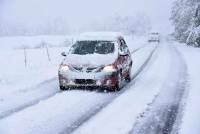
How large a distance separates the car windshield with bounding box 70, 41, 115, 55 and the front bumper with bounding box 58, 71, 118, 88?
131 cm

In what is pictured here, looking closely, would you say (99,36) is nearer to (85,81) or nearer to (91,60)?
(91,60)

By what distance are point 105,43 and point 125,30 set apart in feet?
405

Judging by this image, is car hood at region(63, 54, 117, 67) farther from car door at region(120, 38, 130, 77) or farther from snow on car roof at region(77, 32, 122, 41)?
snow on car roof at region(77, 32, 122, 41)

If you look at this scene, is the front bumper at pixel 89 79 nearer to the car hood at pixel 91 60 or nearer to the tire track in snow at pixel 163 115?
the car hood at pixel 91 60

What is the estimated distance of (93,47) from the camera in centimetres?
1316

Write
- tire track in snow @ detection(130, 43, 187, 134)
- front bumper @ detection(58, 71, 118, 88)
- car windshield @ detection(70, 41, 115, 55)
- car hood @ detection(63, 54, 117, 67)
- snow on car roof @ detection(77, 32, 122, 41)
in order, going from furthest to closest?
1. snow on car roof @ detection(77, 32, 122, 41)
2. car windshield @ detection(70, 41, 115, 55)
3. car hood @ detection(63, 54, 117, 67)
4. front bumper @ detection(58, 71, 118, 88)
5. tire track in snow @ detection(130, 43, 187, 134)

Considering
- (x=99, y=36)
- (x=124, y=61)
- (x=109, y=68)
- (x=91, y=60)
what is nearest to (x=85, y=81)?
(x=91, y=60)

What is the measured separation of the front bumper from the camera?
11727 millimetres

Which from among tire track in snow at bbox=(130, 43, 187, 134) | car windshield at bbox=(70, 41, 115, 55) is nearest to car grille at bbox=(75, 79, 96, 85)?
car windshield at bbox=(70, 41, 115, 55)

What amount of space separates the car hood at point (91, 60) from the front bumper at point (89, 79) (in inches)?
12.4

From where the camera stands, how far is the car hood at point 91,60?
39.0ft

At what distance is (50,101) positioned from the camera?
10227 millimetres

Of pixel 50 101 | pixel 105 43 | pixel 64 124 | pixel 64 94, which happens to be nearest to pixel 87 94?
pixel 64 94

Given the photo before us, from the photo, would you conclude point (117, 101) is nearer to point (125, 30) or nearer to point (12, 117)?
point (12, 117)
